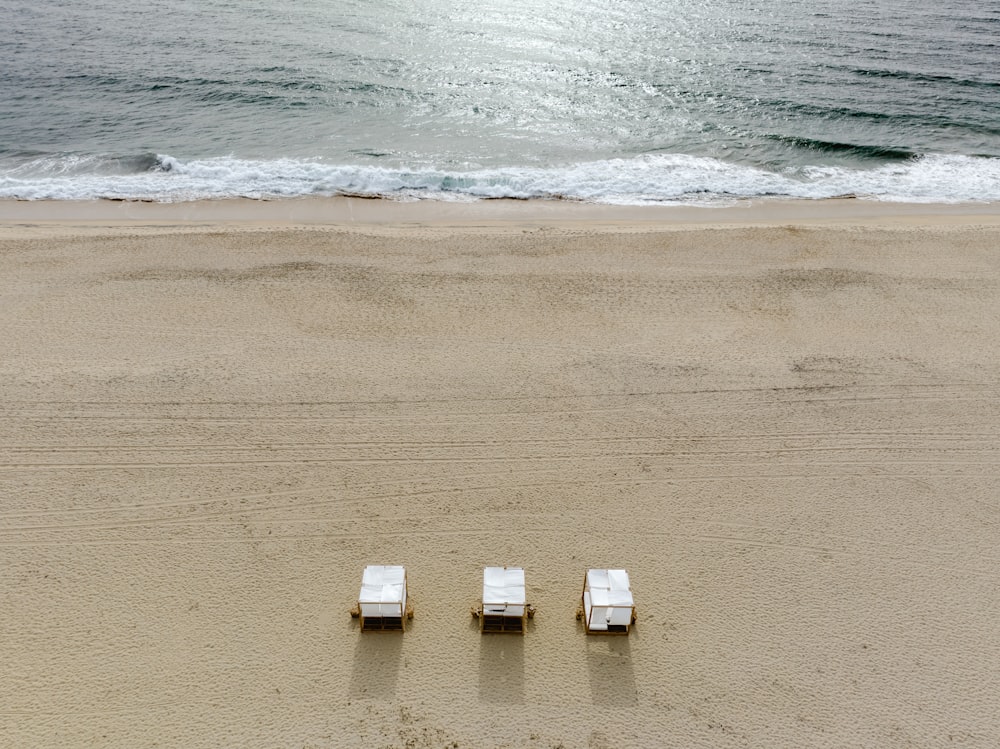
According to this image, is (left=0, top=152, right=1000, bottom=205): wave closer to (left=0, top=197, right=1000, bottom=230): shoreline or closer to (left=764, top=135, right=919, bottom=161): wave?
(left=0, top=197, right=1000, bottom=230): shoreline

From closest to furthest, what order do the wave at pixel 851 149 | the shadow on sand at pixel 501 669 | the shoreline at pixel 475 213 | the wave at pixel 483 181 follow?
1. the shadow on sand at pixel 501 669
2. the shoreline at pixel 475 213
3. the wave at pixel 483 181
4. the wave at pixel 851 149

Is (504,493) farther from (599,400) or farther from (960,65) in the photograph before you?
(960,65)

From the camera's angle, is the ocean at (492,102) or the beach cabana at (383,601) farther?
the ocean at (492,102)

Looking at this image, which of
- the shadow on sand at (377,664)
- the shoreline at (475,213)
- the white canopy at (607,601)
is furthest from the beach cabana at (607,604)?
the shoreline at (475,213)

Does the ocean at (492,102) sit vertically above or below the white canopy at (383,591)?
above

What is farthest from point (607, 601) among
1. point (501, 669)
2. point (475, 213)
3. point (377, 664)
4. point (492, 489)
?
point (475, 213)

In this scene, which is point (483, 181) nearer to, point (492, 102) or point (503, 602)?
point (492, 102)

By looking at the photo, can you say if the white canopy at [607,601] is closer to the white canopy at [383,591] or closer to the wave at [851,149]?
the white canopy at [383,591]
